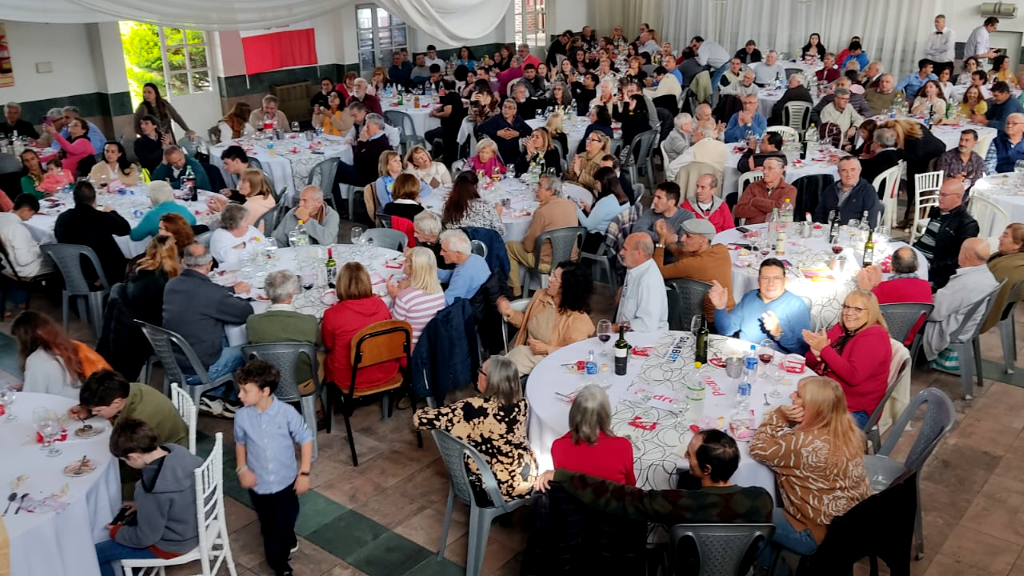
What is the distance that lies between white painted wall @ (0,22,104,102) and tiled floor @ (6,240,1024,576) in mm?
8705

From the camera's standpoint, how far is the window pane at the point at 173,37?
14.0m

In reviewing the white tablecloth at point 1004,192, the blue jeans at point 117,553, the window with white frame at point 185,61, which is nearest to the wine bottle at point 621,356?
the blue jeans at point 117,553

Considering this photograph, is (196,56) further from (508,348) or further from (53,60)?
(508,348)

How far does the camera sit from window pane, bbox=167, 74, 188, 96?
47.1 feet

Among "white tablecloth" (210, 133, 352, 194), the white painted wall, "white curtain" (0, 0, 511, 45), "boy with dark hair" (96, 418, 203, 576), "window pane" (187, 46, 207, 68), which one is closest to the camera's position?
"white curtain" (0, 0, 511, 45)

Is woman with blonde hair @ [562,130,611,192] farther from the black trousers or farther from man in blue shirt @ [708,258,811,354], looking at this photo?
the black trousers

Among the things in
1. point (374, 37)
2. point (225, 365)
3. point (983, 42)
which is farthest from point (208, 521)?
point (983, 42)

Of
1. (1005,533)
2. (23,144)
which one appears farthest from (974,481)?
(23,144)

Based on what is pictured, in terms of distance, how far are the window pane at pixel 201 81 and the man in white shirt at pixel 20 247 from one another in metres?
7.53

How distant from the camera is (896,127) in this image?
30.9 ft

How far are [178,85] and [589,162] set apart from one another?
29.0ft

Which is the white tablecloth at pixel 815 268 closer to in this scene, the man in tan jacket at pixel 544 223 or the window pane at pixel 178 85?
the man in tan jacket at pixel 544 223

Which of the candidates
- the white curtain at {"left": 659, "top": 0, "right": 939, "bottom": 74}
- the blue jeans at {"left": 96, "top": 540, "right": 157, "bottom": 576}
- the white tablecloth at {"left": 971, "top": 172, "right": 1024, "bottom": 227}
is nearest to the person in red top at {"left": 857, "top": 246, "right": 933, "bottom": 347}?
the white tablecloth at {"left": 971, "top": 172, "right": 1024, "bottom": 227}

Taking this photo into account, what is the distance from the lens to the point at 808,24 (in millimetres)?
18594
